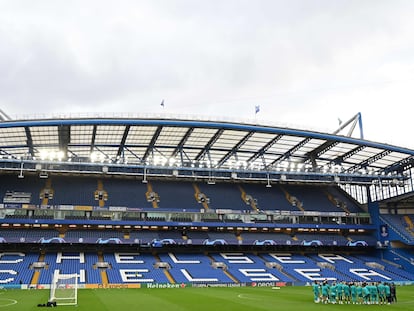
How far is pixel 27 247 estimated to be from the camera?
54562 millimetres

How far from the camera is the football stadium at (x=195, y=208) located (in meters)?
48.8

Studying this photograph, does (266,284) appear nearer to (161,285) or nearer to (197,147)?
(161,285)

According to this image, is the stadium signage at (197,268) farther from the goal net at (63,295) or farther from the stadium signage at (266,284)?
the goal net at (63,295)

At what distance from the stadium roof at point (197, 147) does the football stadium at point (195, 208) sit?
162 millimetres

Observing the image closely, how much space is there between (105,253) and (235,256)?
17660mm

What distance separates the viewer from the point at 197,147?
56.5m

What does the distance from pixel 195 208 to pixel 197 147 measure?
32.2 ft

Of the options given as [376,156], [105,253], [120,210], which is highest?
[376,156]

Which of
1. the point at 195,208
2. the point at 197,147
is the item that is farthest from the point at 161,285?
the point at 197,147

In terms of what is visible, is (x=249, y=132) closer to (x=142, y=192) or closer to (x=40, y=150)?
(x=142, y=192)

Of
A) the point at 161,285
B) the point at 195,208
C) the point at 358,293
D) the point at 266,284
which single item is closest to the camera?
the point at 358,293

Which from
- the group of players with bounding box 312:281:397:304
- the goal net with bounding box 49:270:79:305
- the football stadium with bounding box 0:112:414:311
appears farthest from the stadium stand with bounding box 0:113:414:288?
the group of players with bounding box 312:281:397:304

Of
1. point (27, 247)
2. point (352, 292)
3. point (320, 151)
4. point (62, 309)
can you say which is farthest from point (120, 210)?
point (352, 292)

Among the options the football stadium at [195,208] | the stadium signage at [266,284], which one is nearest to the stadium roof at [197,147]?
the football stadium at [195,208]
